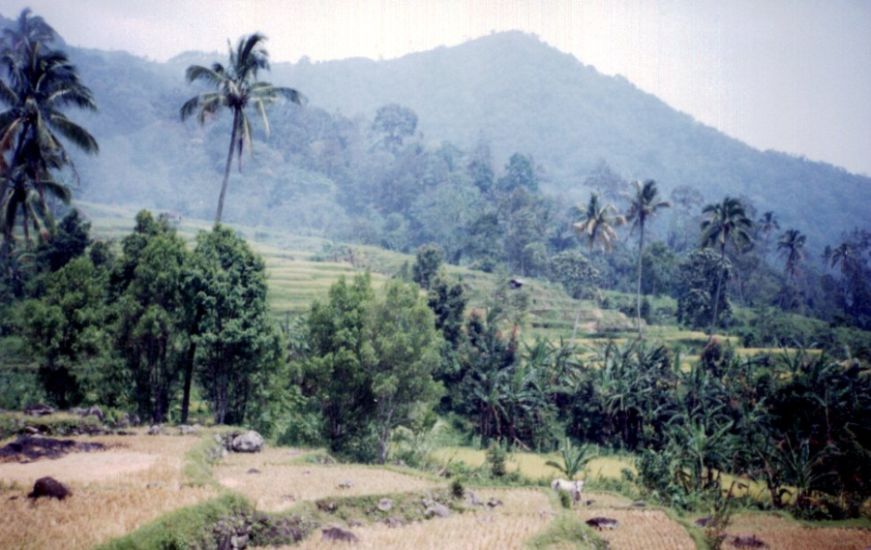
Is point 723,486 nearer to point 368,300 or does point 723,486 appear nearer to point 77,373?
point 368,300

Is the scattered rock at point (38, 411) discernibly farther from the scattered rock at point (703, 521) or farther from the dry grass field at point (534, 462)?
the scattered rock at point (703, 521)

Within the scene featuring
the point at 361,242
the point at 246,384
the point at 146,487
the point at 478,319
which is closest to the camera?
the point at 146,487

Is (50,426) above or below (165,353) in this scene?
below

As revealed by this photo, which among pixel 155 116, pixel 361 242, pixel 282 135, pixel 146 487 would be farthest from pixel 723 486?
pixel 155 116

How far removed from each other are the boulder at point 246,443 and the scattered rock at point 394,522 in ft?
25.2

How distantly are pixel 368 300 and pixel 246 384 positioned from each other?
6.74m

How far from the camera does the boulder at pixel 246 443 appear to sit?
22.2m

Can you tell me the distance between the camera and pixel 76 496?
13.1 m

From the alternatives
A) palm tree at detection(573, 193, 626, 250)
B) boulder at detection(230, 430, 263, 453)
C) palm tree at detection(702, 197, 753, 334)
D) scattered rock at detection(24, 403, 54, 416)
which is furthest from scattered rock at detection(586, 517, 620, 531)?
palm tree at detection(702, 197, 753, 334)

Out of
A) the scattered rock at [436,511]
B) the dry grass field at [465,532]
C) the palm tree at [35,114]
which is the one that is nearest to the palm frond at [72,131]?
the palm tree at [35,114]

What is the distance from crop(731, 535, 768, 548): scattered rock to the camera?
17.8 meters

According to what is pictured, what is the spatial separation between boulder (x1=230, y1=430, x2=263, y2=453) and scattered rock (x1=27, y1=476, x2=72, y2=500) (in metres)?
9.46

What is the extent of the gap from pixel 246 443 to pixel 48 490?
9921mm

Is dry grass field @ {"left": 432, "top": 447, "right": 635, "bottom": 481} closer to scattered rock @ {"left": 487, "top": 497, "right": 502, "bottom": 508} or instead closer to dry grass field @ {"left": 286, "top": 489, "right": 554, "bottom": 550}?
scattered rock @ {"left": 487, "top": 497, "right": 502, "bottom": 508}
